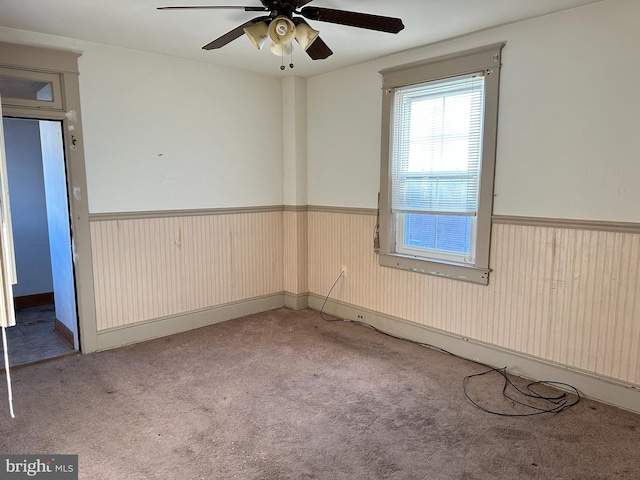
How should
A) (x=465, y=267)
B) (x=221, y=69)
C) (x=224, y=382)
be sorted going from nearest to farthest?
(x=224, y=382)
(x=465, y=267)
(x=221, y=69)

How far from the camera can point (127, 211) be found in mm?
3781

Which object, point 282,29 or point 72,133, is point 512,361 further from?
point 72,133

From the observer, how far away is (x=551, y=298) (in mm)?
3025

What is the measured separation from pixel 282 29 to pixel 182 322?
118 inches

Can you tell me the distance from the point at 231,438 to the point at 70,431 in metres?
0.97

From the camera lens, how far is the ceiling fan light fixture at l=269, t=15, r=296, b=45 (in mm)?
2283

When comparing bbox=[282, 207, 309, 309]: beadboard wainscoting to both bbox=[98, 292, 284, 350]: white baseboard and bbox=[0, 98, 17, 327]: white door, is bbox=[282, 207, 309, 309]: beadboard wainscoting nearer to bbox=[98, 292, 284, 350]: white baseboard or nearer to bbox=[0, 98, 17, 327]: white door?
bbox=[98, 292, 284, 350]: white baseboard

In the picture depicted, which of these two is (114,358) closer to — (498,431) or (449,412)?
(449,412)

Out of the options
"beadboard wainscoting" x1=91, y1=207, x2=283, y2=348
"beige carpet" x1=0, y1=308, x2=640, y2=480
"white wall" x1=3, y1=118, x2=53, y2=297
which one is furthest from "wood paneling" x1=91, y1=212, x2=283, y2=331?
"white wall" x1=3, y1=118, x2=53, y2=297

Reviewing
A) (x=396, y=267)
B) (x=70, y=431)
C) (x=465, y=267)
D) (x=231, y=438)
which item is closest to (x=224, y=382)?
(x=231, y=438)

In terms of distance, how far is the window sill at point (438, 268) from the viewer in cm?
339

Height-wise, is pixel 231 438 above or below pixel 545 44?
below

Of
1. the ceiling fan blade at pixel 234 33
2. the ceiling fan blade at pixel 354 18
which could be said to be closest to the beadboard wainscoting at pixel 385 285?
the ceiling fan blade at pixel 354 18

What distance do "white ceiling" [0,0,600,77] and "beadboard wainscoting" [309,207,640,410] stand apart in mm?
1475
